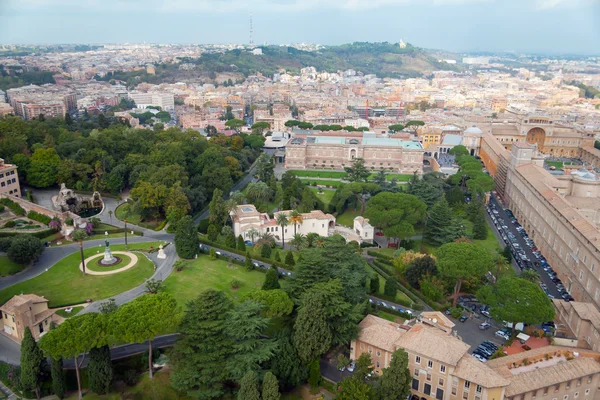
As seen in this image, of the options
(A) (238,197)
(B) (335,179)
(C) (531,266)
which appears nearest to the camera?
(C) (531,266)

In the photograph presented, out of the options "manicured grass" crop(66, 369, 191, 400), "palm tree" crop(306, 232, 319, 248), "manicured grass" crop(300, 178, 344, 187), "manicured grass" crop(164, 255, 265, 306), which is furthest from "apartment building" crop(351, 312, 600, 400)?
"manicured grass" crop(300, 178, 344, 187)

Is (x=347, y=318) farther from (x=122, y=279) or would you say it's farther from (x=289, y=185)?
(x=289, y=185)

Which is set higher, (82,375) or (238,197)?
(238,197)

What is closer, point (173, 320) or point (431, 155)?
point (173, 320)

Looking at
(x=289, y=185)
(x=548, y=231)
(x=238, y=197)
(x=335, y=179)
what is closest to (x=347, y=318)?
(x=238, y=197)

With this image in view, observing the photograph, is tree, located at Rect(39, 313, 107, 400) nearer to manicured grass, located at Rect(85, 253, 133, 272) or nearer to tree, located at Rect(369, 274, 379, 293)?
manicured grass, located at Rect(85, 253, 133, 272)
